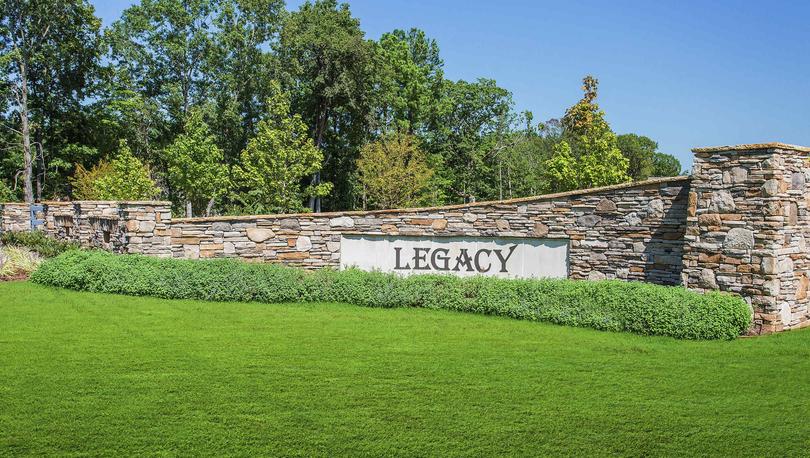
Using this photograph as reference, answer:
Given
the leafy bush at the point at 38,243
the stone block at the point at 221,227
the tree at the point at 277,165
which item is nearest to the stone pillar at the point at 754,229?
the stone block at the point at 221,227

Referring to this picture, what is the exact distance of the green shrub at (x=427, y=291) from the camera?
8.88 m

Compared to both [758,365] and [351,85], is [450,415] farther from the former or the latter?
[351,85]

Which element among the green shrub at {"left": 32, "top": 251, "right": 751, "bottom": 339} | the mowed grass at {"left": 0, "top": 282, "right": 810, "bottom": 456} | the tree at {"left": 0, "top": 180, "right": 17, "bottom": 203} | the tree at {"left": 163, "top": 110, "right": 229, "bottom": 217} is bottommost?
the mowed grass at {"left": 0, "top": 282, "right": 810, "bottom": 456}

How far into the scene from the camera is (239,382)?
6273 millimetres

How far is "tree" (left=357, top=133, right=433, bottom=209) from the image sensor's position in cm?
3062

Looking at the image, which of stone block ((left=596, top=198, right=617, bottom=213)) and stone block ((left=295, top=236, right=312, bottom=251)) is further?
stone block ((left=295, top=236, right=312, bottom=251))

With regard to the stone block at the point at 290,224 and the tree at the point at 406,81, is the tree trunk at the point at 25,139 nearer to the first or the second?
the tree at the point at 406,81

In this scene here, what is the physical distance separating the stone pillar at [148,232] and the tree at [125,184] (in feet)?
43.0

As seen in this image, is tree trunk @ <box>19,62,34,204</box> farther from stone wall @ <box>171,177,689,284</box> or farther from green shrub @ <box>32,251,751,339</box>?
stone wall @ <box>171,177,689,284</box>

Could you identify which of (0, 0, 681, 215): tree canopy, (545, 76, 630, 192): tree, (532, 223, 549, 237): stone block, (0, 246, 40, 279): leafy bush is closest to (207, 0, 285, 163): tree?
(0, 0, 681, 215): tree canopy

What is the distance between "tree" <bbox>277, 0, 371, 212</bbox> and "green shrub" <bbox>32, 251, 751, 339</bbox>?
23.5 m

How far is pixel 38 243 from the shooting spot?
1664cm

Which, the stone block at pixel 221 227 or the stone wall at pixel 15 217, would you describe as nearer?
the stone block at pixel 221 227

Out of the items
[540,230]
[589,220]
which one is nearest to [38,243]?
[540,230]
